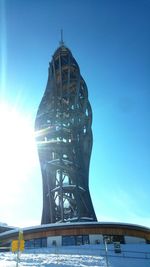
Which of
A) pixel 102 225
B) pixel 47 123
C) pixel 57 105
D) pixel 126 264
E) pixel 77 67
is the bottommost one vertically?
pixel 126 264

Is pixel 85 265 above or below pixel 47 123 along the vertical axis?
below

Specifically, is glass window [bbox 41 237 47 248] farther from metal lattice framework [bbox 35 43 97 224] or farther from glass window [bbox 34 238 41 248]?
metal lattice framework [bbox 35 43 97 224]

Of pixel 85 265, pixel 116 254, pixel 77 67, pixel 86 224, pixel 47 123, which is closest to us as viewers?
pixel 85 265

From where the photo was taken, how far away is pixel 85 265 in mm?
17859

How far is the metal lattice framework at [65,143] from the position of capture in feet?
155

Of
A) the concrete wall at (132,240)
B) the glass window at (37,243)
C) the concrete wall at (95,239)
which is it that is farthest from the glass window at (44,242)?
the concrete wall at (132,240)

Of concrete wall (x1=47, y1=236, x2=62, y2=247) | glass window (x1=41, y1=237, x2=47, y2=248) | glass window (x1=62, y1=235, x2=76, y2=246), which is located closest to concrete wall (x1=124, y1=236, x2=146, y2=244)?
glass window (x1=62, y1=235, x2=76, y2=246)

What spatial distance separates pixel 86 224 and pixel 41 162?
19940mm

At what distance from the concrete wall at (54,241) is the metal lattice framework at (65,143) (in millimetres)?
11047

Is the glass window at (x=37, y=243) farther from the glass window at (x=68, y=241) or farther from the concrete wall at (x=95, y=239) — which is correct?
the concrete wall at (x=95, y=239)

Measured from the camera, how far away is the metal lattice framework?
4722 centimetres

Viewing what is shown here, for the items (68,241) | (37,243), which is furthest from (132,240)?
(37,243)

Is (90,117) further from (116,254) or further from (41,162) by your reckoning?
(116,254)

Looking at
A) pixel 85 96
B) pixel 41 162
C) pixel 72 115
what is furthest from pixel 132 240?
pixel 85 96
